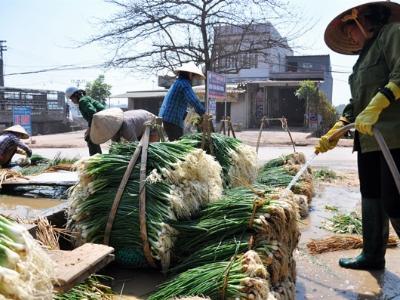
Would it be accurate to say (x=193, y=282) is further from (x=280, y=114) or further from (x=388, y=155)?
(x=280, y=114)

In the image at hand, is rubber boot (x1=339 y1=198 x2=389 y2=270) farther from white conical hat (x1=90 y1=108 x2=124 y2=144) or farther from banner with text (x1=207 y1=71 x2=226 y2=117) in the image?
banner with text (x1=207 y1=71 x2=226 y2=117)

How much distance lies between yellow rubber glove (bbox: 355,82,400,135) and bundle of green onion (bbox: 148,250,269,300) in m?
1.39

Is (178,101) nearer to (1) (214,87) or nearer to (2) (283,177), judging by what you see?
(2) (283,177)

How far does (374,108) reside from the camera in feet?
9.98

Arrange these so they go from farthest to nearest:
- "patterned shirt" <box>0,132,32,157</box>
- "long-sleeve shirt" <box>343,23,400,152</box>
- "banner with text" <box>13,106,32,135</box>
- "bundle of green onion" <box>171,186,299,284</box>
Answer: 1. "banner with text" <box>13,106,32,135</box>
2. "patterned shirt" <box>0,132,32,157</box>
3. "long-sleeve shirt" <box>343,23,400,152</box>
4. "bundle of green onion" <box>171,186,299,284</box>

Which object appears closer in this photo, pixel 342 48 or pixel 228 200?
pixel 228 200

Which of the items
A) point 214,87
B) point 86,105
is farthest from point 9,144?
point 214,87

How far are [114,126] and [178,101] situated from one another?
1361 mm

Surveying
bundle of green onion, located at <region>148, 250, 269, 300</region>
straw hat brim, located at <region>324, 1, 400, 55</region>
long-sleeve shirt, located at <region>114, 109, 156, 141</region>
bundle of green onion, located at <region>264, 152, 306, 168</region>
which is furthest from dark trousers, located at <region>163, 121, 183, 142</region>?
bundle of green onion, located at <region>148, 250, 269, 300</region>

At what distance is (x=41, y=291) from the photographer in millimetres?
1291

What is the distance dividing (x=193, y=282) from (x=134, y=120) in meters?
3.03

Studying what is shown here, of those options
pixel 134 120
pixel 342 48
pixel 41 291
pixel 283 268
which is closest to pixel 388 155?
pixel 283 268

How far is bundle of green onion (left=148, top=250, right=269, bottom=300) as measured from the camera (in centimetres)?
209

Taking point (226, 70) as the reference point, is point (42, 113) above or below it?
below
